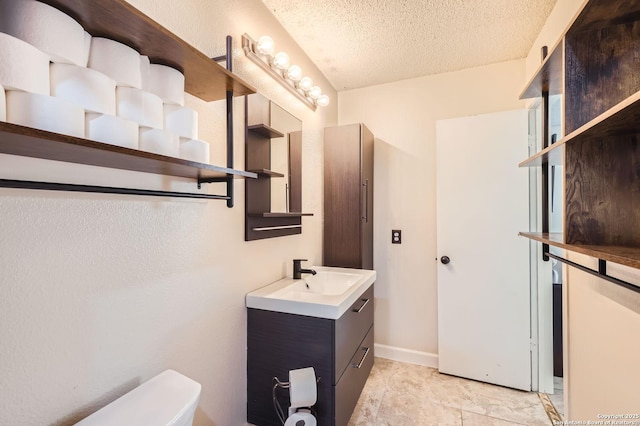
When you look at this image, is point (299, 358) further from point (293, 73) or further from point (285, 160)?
point (293, 73)

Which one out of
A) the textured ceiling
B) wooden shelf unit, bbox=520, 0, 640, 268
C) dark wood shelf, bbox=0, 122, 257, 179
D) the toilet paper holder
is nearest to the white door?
the textured ceiling

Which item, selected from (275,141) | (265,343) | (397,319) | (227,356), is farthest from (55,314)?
(397,319)

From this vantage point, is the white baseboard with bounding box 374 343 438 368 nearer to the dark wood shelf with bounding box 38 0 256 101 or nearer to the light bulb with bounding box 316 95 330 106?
the light bulb with bounding box 316 95 330 106

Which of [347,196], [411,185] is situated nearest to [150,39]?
[347,196]

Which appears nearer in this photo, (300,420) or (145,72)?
(145,72)

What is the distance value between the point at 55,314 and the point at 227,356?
2.58 ft

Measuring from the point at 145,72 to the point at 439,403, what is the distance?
238cm

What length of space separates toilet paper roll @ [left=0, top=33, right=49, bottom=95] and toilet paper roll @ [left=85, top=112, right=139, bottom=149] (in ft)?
0.33

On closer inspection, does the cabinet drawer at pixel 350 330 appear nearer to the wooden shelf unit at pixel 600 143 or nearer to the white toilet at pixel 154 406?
the white toilet at pixel 154 406

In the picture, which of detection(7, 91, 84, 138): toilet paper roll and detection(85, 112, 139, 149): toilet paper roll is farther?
detection(85, 112, 139, 149): toilet paper roll

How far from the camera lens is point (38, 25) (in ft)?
2.12

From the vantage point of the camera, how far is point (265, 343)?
149cm

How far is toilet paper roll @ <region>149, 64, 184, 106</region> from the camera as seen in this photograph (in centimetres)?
96

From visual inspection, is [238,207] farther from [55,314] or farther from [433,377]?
[433,377]
